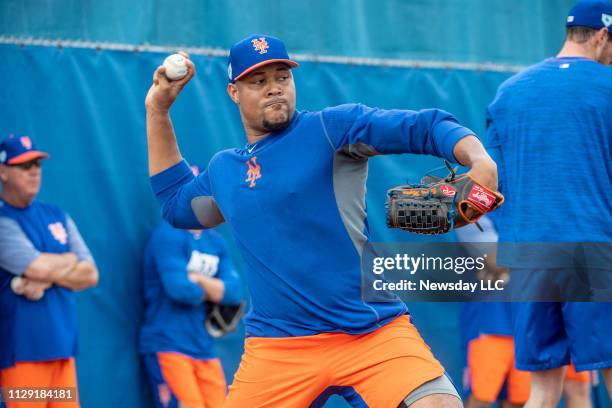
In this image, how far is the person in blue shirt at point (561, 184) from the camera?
14.9ft

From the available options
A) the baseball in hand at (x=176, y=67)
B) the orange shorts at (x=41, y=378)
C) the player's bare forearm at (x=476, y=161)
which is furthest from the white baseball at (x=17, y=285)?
the player's bare forearm at (x=476, y=161)

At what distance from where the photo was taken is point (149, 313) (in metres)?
6.35

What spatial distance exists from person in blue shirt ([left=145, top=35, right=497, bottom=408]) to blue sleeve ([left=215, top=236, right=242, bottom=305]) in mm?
2479

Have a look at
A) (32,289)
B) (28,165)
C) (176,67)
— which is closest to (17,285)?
(32,289)

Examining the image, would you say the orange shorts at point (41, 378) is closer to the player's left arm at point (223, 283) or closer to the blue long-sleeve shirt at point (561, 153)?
the player's left arm at point (223, 283)

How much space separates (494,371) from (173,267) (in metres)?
2.47

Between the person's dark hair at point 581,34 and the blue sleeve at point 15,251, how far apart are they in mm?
3186

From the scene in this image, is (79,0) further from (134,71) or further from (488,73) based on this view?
(488,73)

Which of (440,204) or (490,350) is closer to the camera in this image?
(440,204)

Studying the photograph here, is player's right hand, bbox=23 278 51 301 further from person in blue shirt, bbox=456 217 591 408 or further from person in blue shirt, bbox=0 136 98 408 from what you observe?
person in blue shirt, bbox=456 217 591 408

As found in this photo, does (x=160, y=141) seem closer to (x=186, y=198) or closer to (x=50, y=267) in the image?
(x=186, y=198)

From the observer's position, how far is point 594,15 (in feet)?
15.4

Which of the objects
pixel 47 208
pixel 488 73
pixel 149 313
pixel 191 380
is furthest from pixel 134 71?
pixel 488 73

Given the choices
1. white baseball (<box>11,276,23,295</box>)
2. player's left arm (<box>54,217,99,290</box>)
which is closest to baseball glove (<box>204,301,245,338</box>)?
player's left arm (<box>54,217,99,290</box>)
